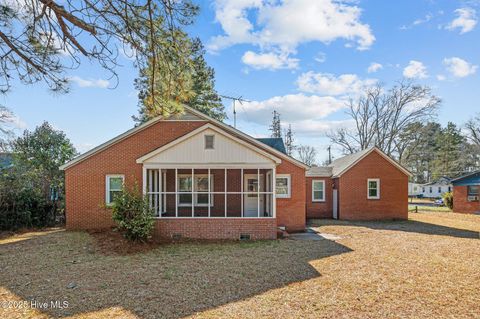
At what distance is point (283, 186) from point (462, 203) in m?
18.7

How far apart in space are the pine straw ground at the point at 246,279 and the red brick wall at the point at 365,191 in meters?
8.04

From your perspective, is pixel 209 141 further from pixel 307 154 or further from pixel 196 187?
pixel 307 154

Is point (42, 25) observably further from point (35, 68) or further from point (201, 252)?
point (201, 252)

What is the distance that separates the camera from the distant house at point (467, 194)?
23906mm

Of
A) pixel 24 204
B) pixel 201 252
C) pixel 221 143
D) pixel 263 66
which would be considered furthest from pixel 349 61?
pixel 24 204

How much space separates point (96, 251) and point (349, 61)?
1690cm

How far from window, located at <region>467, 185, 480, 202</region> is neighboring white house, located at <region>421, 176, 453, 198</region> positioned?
2886 cm

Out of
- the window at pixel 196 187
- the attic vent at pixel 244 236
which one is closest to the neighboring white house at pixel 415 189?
the window at pixel 196 187

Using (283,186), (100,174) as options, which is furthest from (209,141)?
(100,174)

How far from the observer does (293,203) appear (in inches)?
587

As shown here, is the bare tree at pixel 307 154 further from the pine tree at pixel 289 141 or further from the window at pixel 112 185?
the window at pixel 112 185

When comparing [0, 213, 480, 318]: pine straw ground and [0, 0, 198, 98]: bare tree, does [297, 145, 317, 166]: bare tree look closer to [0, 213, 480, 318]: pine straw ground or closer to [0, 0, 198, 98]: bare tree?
[0, 213, 480, 318]: pine straw ground

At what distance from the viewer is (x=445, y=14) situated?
37.1 ft

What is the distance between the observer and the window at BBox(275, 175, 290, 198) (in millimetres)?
15086
